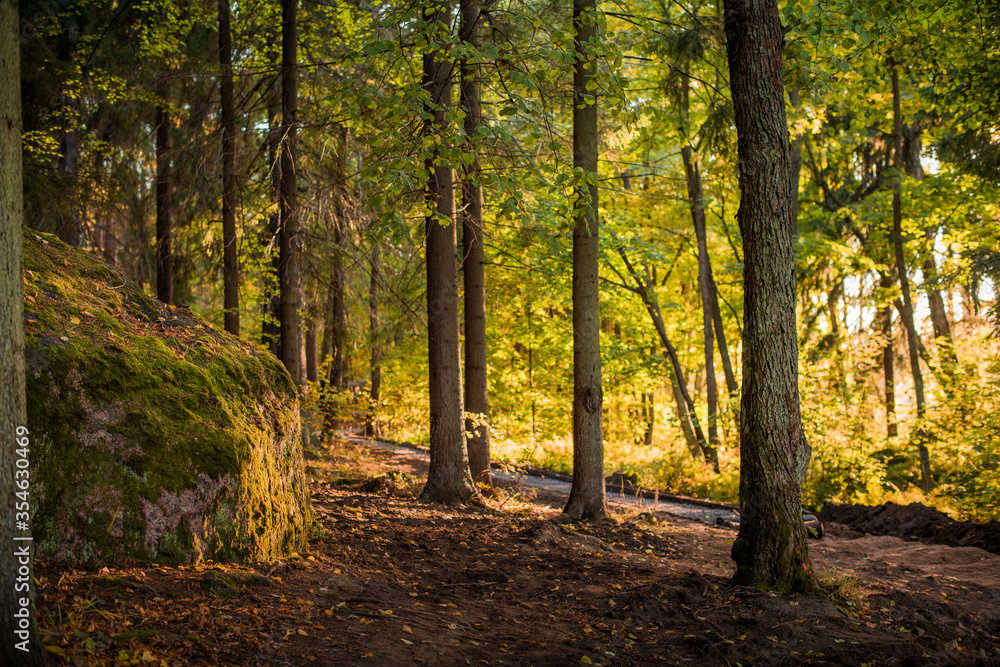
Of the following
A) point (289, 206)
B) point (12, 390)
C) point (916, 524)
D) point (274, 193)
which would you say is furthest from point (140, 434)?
point (916, 524)

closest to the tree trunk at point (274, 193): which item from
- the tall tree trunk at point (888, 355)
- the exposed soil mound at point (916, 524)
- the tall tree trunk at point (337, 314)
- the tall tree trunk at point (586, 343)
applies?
the tall tree trunk at point (337, 314)

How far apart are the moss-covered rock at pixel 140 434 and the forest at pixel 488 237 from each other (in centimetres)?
3

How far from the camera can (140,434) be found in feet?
13.5

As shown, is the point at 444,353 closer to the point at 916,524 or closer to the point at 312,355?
the point at 916,524

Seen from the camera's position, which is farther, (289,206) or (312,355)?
(312,355)

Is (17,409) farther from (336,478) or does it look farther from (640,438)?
(640,438)

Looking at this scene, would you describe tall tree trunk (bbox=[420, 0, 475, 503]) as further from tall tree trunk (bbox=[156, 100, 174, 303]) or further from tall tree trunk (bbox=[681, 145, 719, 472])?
tall tree trunk (bbox=[681, 145, 719, 472])

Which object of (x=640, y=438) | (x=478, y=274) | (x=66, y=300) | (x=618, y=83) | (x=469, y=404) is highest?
(x=618, y=83)

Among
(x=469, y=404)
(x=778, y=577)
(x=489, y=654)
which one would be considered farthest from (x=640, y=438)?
(x=489, y=654)

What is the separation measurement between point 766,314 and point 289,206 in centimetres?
776

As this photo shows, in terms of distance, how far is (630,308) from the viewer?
1886cm

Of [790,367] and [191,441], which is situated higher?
[790,367]

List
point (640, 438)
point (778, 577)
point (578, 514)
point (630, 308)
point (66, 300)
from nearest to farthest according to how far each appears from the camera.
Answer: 1. point (66, 300)
2. point (778, 577)
3. point (578, 514)
4. point (630, 308)
5. point (640, 438)

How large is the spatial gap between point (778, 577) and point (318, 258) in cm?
904
